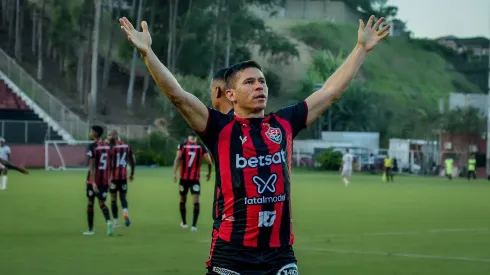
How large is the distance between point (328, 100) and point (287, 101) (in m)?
107

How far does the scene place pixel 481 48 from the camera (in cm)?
16450

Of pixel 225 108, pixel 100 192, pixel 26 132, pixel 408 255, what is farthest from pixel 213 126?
pixel 26 132

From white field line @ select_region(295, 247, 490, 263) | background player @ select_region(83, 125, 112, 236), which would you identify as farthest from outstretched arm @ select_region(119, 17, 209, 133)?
background player @ select_region(83, 125, 112, 236)

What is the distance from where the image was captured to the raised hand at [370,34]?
8.66 m

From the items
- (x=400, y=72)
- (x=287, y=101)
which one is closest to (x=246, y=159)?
(x=287, y=101)

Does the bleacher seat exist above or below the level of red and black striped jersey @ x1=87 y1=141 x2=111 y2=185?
above

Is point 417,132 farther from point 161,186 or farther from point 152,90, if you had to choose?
point 161,186

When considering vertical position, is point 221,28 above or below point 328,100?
above

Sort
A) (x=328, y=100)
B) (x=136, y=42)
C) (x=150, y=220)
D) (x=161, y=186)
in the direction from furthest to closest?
(x=161, y=186), (x=150, y=220), (x=328, y=100), (x=136, y=42)

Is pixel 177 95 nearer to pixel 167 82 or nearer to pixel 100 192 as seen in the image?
pixel 167 82

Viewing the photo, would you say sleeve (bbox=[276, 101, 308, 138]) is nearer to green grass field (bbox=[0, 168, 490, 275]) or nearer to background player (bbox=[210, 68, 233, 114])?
background player (bbox=[210, 68, 233, 114])

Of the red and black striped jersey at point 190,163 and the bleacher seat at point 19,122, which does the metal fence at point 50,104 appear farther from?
the red and black striped jersey at point 190,163

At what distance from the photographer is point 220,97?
916cm

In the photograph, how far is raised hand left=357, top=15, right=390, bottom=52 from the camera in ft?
28.4
